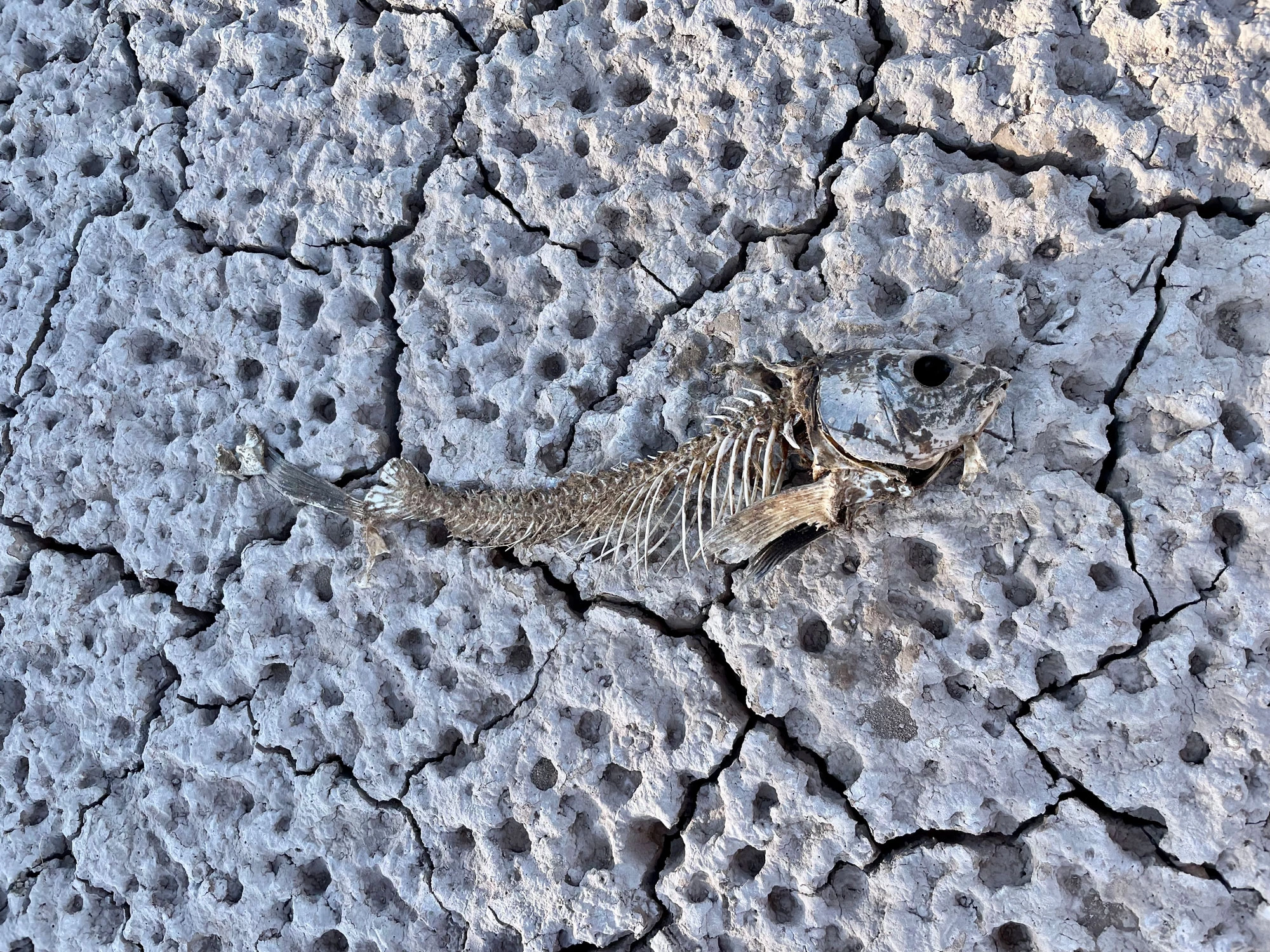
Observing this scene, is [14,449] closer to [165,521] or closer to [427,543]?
[165,521]

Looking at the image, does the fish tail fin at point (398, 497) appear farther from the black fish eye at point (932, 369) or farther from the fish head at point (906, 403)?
the black fish eye at point (932, 369)

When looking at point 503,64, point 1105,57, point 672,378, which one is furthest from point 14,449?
point 1105,57

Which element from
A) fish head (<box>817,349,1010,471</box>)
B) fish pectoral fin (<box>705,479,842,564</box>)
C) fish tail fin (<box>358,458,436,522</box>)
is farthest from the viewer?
fish tail fin (<box>358,458,436,522</box>)

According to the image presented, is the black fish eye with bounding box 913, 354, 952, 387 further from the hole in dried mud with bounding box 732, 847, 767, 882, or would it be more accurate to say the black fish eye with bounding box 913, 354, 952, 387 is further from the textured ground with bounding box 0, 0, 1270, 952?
the hole in dried mud with bounding box 732, 847, 767, 882

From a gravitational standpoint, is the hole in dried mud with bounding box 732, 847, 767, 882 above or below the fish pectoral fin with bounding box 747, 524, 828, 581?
below

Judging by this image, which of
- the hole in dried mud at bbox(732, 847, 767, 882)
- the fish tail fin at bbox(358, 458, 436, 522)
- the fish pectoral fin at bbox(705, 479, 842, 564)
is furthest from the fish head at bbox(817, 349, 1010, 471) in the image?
the fish tail fin at bbox(358, 458, 436, 522)

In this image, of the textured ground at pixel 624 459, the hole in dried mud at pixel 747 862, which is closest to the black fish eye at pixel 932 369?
the textured ground at pixel 624 459
